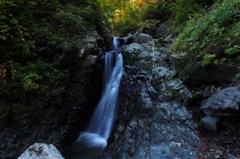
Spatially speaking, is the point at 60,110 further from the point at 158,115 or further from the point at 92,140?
the point at 158,115

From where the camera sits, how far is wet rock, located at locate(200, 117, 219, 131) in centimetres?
447

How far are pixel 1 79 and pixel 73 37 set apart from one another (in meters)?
3.61

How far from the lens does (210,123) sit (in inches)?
180

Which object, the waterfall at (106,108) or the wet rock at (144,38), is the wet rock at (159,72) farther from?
the wet rock at (144,38)

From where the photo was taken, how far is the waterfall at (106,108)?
6.40 meters

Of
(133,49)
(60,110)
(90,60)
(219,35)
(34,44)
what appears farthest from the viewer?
(133,49)

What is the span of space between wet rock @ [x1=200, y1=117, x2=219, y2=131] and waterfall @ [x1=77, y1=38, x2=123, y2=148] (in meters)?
3.57

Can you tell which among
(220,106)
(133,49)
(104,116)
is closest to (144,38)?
(133,49)

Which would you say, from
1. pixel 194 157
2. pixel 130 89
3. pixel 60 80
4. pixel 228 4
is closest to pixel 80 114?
pixel 60 80

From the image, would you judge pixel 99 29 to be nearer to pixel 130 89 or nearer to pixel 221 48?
pixel 130 89

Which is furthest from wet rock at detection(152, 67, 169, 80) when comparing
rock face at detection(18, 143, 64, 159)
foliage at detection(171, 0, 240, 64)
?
rock face at detection(18, 143, 64, 159)

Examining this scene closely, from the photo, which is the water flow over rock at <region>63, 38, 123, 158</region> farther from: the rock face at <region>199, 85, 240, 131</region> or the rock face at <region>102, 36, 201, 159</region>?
the rock face at <region>199, 85, 240, 131</region>

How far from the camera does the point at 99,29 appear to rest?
1047cm

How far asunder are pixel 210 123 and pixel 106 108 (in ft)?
14.4
